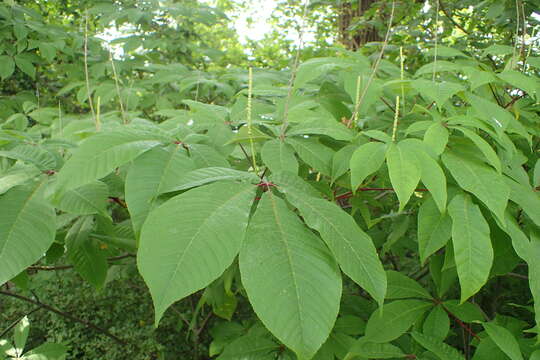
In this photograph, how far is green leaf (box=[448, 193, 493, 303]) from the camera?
0.84 meters

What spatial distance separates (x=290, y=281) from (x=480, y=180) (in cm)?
55

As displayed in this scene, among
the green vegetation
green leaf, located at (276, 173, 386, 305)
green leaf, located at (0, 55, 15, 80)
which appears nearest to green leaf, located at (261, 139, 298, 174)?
the green vegetation

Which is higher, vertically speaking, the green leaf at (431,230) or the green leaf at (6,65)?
the green leaf at (431,230)

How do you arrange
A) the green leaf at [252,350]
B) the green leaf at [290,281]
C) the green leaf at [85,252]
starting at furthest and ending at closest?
the green leaf at [252,350] < the green leaf at [85,252] < the green leaf at [290,281]

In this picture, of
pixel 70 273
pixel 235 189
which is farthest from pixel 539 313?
pixel 70 273

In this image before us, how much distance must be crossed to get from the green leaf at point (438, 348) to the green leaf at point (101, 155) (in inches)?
33.3

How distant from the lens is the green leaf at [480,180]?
2.86ft

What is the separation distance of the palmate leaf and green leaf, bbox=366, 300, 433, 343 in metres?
0.68

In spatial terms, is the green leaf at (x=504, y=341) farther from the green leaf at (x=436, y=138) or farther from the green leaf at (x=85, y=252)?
the green leaf at (x=85, y=252)

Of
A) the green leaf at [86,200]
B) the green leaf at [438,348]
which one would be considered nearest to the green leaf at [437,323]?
the green leaf at [438,348]

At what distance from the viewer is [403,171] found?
0.86 metres

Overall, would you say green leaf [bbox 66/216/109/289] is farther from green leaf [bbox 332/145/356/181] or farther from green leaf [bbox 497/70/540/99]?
green leaf [bbox 497/70/540/99]

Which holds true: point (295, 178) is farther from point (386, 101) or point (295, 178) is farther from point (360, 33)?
point (360, 33)

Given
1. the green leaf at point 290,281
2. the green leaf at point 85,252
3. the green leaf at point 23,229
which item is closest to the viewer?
the green leaf at point 290,281
